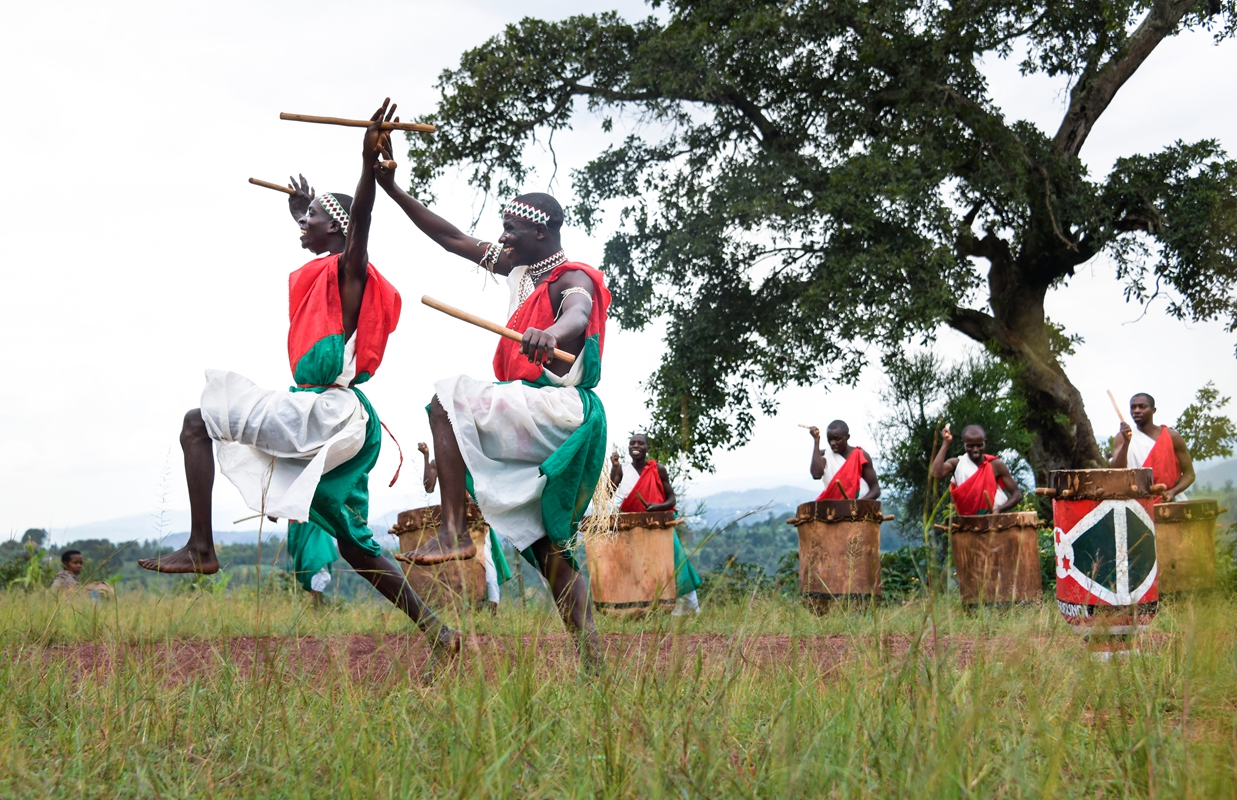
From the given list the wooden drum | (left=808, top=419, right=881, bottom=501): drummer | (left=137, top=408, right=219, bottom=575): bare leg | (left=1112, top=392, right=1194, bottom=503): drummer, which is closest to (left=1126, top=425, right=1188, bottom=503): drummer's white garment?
(left=1112, top=392, right=1194, bottom=503): drummer

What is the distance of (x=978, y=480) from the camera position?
30.8 feet

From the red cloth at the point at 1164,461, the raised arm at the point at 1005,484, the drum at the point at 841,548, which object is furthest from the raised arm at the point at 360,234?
the red cloth at the point at 1164,461

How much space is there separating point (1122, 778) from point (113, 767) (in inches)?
84.8

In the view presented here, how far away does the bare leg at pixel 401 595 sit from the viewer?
3.89 metres

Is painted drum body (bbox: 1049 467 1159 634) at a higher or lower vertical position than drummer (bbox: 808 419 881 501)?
lower

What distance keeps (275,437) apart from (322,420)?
0.19 metres

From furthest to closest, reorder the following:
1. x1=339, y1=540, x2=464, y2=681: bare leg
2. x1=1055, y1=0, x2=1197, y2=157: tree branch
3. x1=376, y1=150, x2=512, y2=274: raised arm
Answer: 1. x1=1055, y1=0, x2=1197, y2=157: tree branch
2. x1=376, y1=150, x2=512, y2=274: raised arm
3. x1=339, y1=540, x2=464, y2=681: bare leg

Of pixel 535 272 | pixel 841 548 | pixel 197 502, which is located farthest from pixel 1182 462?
pixel 197 502

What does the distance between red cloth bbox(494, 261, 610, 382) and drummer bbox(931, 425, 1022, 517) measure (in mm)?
5905

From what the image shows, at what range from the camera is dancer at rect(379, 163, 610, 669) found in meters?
3.68

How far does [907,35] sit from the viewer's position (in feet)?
41.0

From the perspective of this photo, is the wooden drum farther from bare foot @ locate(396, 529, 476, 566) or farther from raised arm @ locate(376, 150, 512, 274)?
bare foot @ locate(396, 529, 476, 566)

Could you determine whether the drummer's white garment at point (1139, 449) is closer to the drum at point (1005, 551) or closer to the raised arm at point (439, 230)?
the drum at point (1005, 551)

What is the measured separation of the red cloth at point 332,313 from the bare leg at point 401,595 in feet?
2.39
